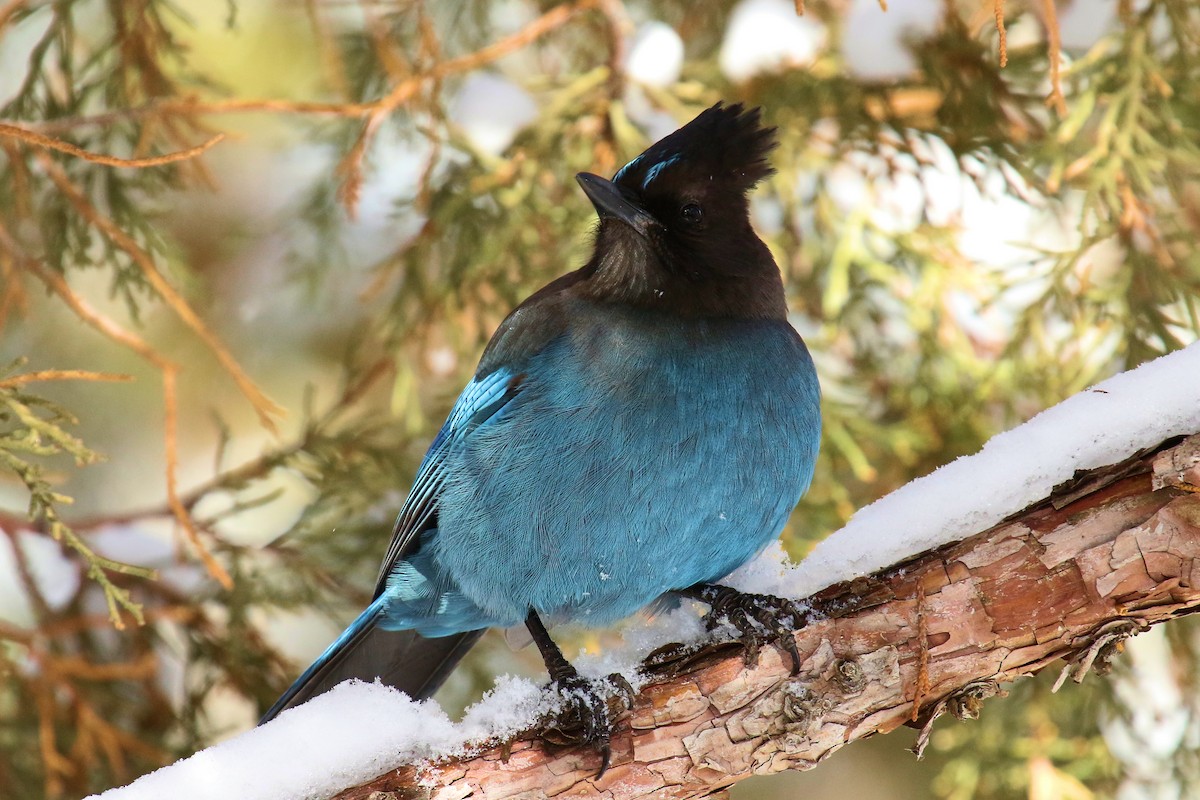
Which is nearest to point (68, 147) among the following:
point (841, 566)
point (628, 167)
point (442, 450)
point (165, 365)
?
point (165, 365)

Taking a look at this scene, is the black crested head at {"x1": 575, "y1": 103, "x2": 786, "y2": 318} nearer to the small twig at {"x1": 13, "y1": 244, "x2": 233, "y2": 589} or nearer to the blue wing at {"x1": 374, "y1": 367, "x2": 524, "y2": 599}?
the blue wing at {"x1": 374, "y1": 367, "x2": 524, "y2": 599}

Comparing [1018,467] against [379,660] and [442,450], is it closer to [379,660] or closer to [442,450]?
[442,450]

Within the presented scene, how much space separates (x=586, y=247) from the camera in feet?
11.5

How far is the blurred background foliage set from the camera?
136 inches

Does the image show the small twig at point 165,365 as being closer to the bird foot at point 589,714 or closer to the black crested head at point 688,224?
the bird foot at point 589,714

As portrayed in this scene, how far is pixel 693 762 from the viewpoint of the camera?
2336 millimetres

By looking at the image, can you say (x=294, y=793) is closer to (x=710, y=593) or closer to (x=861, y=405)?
(x=710, y=593)

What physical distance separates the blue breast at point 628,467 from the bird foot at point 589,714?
31cm

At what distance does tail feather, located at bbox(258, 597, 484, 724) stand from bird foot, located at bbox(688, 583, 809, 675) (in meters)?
0.81

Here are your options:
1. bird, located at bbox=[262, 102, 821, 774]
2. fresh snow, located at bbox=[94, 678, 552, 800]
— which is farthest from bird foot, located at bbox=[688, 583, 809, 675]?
fresh snow, located at bbox=[94, 678, 552, 800]

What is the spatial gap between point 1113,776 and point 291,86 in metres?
4.23

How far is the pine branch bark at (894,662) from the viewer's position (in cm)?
228

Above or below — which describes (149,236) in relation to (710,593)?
above

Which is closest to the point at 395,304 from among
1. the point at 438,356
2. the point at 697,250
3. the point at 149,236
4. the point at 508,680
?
the point at 438,356
